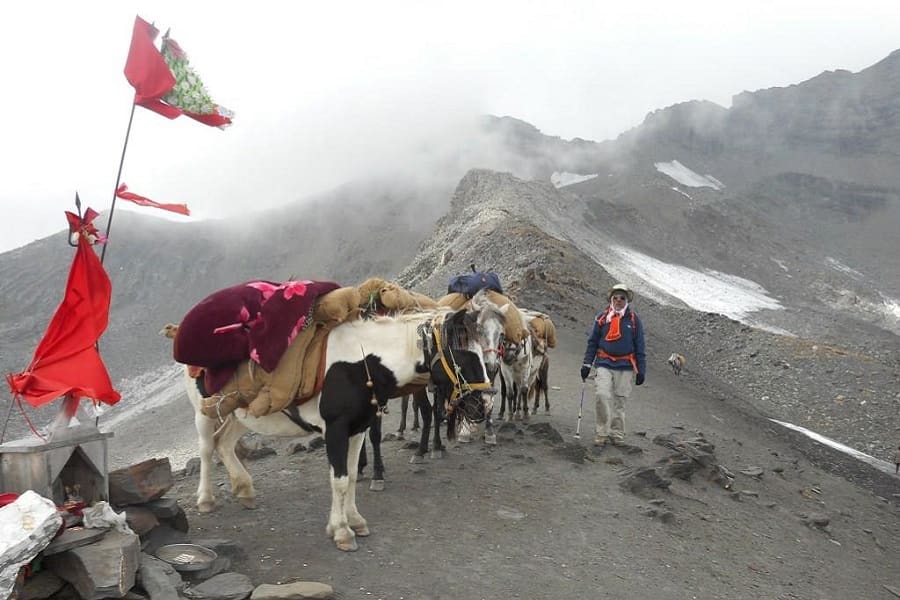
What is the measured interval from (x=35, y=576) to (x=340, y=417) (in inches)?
93.5

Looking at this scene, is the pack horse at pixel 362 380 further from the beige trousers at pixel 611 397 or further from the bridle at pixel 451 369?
the beige trousers at pixel 611 397

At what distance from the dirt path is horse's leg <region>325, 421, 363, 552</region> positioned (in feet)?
0.41

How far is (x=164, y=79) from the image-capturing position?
575 cm

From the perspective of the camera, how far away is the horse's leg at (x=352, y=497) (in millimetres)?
5773

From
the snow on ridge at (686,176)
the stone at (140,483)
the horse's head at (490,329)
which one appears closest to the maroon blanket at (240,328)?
the stone at (140,483)

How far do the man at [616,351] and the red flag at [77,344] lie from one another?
656 cm

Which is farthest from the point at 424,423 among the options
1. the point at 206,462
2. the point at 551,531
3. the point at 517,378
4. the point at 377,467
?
the point at 206,462

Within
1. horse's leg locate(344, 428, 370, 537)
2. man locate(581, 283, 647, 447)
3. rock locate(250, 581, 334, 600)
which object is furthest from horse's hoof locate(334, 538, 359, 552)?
man locate(581, 283, 647, 447)

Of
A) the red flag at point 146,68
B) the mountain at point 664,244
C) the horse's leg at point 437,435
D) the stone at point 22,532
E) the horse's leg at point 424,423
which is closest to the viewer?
the stone at point 22,532

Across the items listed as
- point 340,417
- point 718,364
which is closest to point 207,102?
point 340,417

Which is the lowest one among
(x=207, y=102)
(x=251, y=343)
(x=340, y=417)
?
(x=340, y=417)

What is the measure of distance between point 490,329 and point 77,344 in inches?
154

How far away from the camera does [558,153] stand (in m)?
117

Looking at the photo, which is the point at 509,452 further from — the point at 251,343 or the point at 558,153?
the point at 558,153
